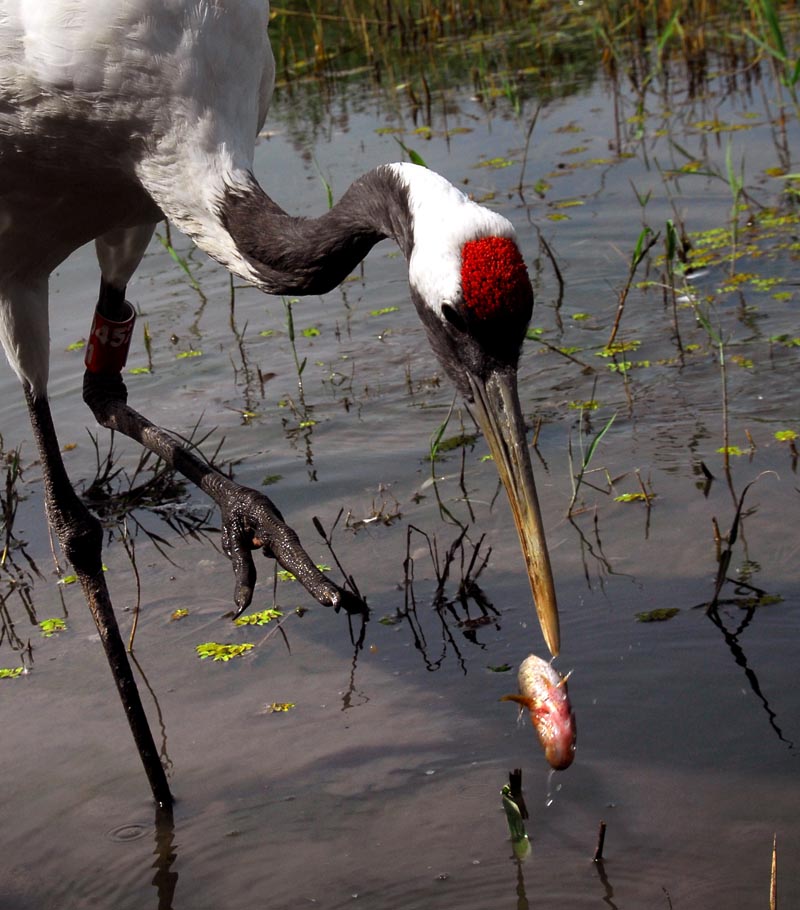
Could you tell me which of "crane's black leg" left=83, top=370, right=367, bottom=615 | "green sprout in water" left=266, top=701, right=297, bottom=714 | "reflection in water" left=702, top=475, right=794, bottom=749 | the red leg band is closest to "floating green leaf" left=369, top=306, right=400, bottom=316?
the red leg band

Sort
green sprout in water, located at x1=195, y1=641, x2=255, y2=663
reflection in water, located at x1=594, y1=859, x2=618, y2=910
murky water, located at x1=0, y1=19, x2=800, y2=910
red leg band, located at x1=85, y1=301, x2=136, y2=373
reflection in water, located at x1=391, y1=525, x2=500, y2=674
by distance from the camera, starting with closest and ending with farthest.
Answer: reflection in water, located at x1=594, y1=859, x2=618, y2=910 < murky water, located at x1=0, y1=19, x2=800, y2=910 < reflection in water, located at x1=391, y1=525, x2=500, y2=674 < green sprout in water, located at x1=195, y1=641, x2=255, y2=663 < red leg band, located at x1=85, y1=301, x2=136, y2=373

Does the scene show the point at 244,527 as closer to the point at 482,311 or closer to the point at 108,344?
the point at 108,344

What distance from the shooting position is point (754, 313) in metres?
5.59

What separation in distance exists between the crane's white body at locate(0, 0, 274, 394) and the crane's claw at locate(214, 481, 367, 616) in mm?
702

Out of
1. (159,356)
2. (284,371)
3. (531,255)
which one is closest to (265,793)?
(284,371)

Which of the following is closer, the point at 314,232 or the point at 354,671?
the point at 314,232

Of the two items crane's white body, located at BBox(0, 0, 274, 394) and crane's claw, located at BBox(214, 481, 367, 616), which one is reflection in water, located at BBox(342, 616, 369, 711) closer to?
crane's claw, located at BBox(214, 481, 367, 616)

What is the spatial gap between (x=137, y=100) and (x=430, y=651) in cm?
157

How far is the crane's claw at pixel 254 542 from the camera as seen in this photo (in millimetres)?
3732

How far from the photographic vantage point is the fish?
279 centimetres

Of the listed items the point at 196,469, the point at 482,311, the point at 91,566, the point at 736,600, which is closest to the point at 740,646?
the point at 736,600

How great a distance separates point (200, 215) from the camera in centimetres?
369

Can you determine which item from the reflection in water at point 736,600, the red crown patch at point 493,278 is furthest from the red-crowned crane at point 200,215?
the reflection in water at point 736,600

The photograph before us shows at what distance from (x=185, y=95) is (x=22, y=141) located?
18.7 inches
